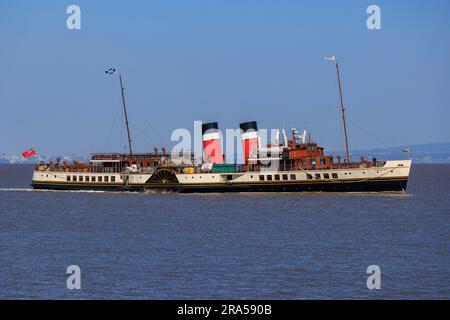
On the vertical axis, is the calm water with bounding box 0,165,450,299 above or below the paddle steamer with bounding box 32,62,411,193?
below

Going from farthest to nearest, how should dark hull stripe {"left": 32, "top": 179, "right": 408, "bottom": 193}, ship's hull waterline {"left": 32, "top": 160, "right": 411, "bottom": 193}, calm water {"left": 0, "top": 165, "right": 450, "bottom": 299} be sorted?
1. dark hull stripe {"left": 32, "top": 179, "right": 408, "bottom": 193}
2. ship's hull waterline {"left": 32, "top": 160, "right": 411, "bottom": 193}
3. calm water {"left": 0, "top": 165, "right": 450, "bottom": 299}

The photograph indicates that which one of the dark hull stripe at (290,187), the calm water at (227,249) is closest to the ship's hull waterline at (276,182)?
the dark hull stripe at (290,187)

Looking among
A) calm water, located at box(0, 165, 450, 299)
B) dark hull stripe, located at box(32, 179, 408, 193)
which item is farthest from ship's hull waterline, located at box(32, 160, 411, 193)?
calm water, located at box(0, 165, 450, 299)

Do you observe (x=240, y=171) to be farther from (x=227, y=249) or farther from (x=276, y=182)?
(x=227, y=249)

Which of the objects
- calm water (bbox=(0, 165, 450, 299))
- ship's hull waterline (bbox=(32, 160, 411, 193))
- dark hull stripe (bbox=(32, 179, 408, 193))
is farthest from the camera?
dark hull stripe (bbox=(32, 179, 408, 193))

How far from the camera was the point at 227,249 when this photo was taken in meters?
47.0

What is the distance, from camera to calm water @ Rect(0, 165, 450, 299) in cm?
3616

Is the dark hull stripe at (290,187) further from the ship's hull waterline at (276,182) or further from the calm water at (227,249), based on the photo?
the calm water at (227,249)

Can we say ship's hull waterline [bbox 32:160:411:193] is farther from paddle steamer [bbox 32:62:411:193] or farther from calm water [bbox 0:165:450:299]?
calm water [bbox 0:165:450:299]

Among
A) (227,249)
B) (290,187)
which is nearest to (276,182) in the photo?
(290,187)

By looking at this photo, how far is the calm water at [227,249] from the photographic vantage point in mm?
36156

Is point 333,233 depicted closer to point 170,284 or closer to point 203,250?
point 203,250

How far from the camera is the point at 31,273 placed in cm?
3938
